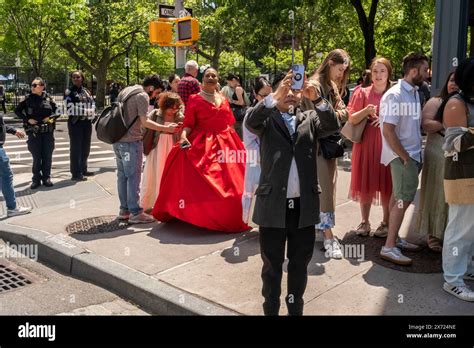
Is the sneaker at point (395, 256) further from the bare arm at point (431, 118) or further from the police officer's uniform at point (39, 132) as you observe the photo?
the police officer's uniform at point (39, 132)

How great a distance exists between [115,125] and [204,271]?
239 cm

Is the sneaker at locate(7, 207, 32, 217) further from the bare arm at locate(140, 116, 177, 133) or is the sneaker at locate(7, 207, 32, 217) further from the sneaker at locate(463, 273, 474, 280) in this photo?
the sneaker at locate(463, 273, 474, 280)

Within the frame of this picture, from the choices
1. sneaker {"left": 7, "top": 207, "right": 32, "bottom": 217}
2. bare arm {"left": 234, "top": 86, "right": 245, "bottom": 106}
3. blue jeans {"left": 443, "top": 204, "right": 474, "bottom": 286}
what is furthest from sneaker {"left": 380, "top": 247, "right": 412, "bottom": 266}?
bare arm {"left": 234, "top": 86, "right": 245, "bottom": 106}

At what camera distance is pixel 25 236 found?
6.09 metres

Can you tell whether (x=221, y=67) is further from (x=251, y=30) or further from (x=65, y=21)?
(x=251, y=30)

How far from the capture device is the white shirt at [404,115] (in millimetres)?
4688

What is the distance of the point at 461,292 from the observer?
4.08 m

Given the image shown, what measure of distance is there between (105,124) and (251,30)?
13.9m

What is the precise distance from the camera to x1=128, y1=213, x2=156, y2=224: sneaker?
21.5 feet

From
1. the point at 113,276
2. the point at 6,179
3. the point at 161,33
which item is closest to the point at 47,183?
the point at 6,179

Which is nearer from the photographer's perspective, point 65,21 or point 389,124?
point 389,124

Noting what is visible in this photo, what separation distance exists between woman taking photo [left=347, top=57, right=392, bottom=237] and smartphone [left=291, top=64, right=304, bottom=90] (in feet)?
7.11
